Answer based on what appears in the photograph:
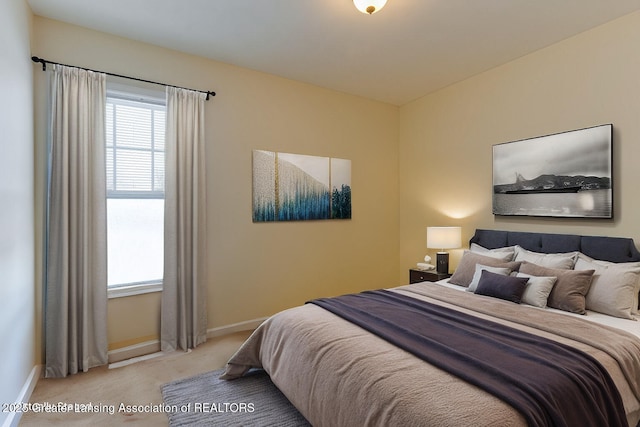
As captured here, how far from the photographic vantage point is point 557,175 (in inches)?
119

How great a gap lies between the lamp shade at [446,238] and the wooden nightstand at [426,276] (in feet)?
1.02

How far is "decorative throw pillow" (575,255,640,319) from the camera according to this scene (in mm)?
2240

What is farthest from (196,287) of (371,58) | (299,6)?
(371,58)

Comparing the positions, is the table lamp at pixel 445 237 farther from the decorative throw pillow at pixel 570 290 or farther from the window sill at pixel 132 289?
the window sill at pixel 132 289

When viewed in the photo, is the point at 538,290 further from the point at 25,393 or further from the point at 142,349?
the point at 25,393

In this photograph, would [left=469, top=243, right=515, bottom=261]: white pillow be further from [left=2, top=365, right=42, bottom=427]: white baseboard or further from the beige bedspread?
[left=2, top=365, right=42, bottom=427]: white baseboard

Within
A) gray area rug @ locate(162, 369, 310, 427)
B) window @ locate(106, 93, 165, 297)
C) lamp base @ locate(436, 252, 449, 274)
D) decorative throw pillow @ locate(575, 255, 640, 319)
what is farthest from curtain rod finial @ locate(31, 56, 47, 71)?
decorative throw pillow @ locate(575, 255, 640, 319)

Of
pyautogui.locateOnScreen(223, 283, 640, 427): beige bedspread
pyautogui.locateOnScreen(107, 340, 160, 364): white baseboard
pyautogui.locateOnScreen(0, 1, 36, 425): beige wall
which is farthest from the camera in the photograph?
pyautogui.locateOnScreen(107, 340, 160, 364): white baseboard

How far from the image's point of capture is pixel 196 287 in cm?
315

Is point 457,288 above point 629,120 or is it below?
below

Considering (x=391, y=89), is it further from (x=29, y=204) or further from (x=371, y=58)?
(x=29, y=204)

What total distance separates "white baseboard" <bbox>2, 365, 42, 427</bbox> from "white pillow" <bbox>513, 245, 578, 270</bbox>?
3.74m

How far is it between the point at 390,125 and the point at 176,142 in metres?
2.88

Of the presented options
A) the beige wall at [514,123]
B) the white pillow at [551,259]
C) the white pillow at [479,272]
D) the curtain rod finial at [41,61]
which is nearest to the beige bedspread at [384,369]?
the white pillow at [479,272]
